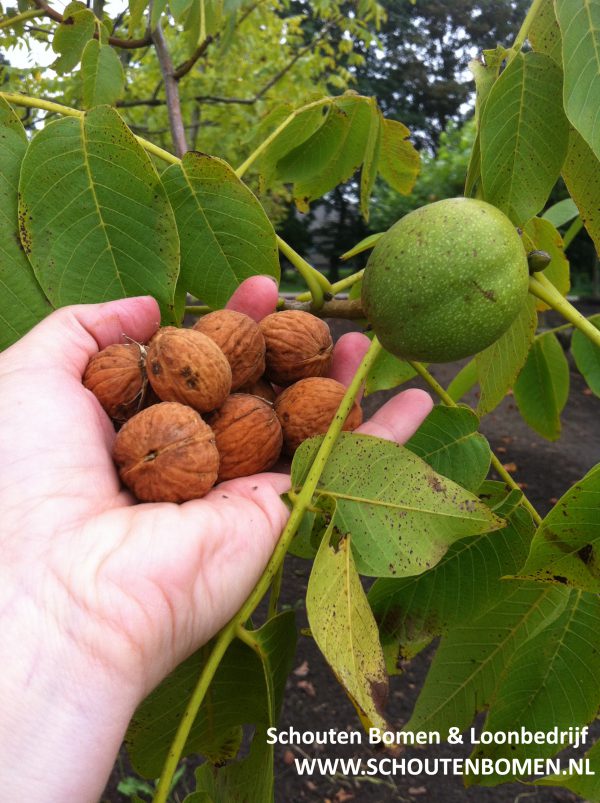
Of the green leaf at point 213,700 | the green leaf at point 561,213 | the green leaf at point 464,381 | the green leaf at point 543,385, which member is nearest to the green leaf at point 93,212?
the green leaf at point 213,700

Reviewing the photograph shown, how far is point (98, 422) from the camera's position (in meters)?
1.32

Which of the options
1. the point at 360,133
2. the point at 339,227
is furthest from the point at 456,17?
the point at 360,133

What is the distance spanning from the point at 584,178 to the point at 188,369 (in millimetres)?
828

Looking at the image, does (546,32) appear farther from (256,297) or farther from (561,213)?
(561,213)

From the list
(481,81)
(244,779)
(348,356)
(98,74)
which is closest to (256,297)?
(348,356)

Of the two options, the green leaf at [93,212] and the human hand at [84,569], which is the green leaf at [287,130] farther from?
the human hand at [84,569]

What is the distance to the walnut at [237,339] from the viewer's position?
1416 millimetres

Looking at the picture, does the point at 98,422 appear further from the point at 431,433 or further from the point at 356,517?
the point at 431,433

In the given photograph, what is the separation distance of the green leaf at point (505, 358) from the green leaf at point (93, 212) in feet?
2.45

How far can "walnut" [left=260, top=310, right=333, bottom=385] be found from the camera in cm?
153

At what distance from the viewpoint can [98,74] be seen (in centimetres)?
172

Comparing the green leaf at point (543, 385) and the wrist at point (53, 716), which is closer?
the wrist at point (53, 716)

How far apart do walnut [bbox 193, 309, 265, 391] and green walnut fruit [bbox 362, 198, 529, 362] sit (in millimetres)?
311

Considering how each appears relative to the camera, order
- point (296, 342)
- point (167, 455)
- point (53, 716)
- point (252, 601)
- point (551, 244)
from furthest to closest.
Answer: point (551, 244) < point (296, 342) < point (167, 455) < point (252, 601) < point (53, 716)
